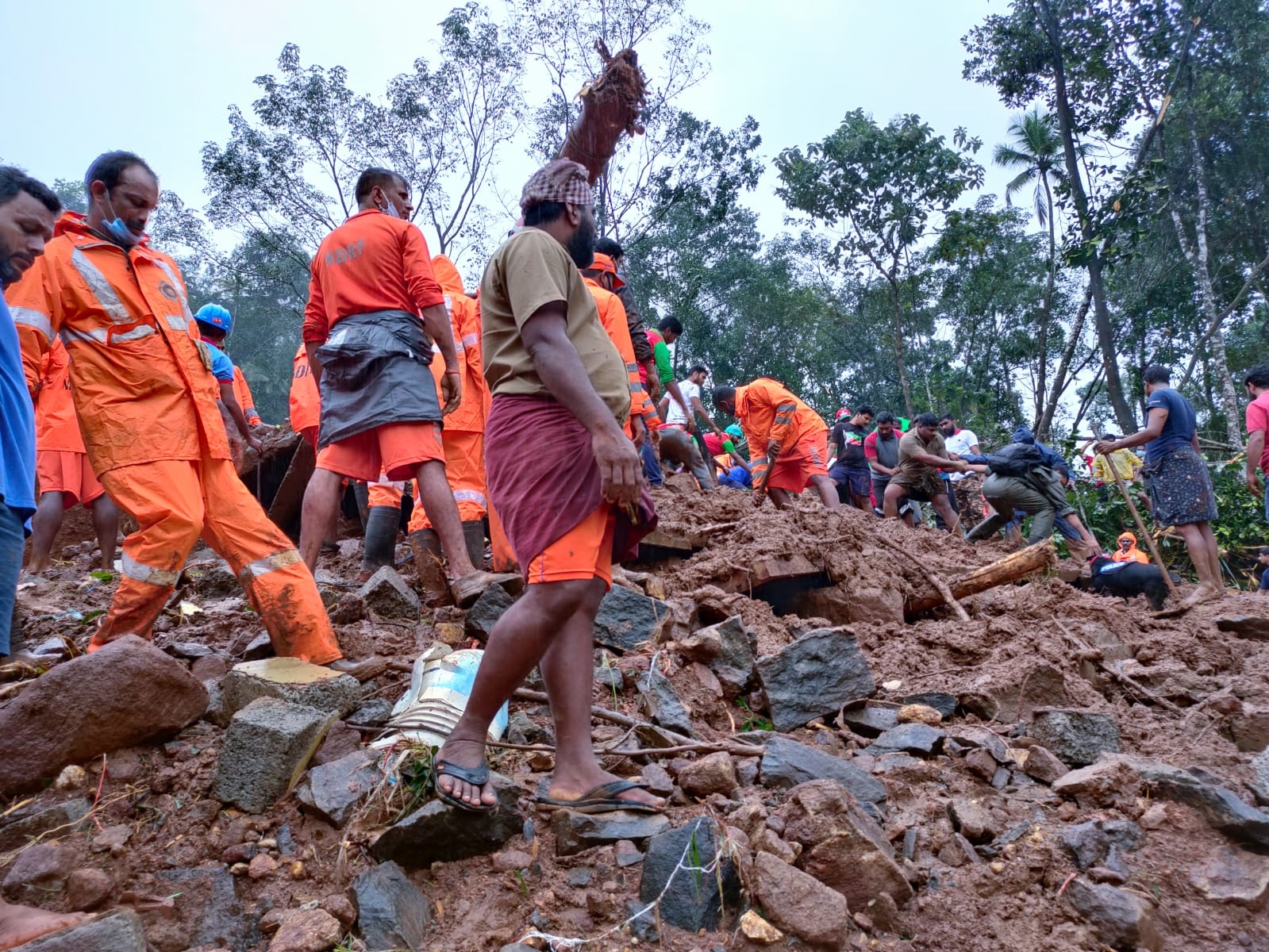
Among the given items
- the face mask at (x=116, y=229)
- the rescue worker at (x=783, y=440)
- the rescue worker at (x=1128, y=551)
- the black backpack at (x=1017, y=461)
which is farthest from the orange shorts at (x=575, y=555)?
the rescue worker at (x=1128, y=551)

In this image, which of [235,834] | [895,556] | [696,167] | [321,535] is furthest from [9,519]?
[696,167]

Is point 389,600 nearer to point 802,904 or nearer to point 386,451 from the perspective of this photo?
point 386,451

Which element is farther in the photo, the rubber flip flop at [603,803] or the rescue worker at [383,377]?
the rescue worker at [383,377]

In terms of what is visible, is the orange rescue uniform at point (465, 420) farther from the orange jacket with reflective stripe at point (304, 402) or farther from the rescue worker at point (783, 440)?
the rescue worker at point (783, 440)

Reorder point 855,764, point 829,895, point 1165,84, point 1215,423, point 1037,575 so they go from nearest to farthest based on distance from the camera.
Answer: point 829,895 < point 855,764 < point 1037,575 < point 1165,84 < point 1215,423

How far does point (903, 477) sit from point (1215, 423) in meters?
15.9

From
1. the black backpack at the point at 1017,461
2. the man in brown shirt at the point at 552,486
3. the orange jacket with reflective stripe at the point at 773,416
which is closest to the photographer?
the man in brown shirt at the point at 552,486

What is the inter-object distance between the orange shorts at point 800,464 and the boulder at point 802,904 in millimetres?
5869

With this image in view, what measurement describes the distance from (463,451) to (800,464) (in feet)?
12.2

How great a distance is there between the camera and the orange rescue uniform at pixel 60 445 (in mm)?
4660

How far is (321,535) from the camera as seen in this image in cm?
360

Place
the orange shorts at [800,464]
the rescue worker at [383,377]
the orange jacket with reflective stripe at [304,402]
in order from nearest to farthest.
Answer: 1. the rescue worker at [383,377]
2. the orange jacket with reflective stripe at [304,402]
3. the orange shorts at [800,464]

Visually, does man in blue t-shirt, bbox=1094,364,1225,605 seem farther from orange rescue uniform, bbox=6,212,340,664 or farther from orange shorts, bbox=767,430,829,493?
orange rescue uniform, bbox=6,212,340,664

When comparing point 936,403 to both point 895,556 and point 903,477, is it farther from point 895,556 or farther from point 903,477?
point 895,556
